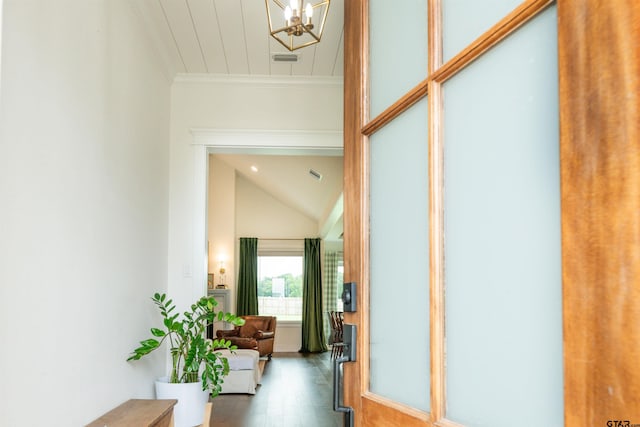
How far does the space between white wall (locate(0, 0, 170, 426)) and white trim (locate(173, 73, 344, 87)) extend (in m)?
0.78

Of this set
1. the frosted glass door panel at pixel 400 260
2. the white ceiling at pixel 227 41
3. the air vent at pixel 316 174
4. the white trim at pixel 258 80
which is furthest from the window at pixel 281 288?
the frosted glass door panel at pixel 400 260

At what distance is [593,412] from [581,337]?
88mm

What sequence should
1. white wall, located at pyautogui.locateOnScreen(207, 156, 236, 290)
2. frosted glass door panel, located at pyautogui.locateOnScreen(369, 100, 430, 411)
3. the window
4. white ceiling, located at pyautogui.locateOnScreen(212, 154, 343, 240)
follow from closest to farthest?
frosted glass door panel, located at pyautogui.locateOnScreen(369, 100, 430, 411), white ceiling, located at pyautogui.locateOnScreen(212, 154, 343, 240), white wall, located at pyautogui.locateOnScreen(207, 156, 236, 290), the window

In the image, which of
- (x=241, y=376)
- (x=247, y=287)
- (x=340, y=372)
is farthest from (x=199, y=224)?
(x=247, y=287)

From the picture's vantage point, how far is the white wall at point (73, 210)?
1878mm

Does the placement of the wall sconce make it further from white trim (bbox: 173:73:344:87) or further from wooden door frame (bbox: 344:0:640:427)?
wooden door frame (bbox: 344:0:640:427)

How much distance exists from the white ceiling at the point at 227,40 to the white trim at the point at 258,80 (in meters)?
0.04

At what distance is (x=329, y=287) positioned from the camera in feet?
44.8

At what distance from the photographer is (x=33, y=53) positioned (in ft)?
6.62

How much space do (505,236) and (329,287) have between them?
12770mm

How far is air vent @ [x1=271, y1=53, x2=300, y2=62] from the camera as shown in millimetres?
4184

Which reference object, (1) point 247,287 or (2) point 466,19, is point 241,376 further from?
(2) point 466,19

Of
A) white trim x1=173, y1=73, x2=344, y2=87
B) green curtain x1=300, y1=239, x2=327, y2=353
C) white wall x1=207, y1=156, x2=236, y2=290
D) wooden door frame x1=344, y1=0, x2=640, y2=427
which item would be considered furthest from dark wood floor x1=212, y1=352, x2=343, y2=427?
wooden door frame x1=344, y1=0, x2=640, y2=427

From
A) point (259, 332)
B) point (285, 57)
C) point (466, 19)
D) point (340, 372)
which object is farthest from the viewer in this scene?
point (259, 332)
